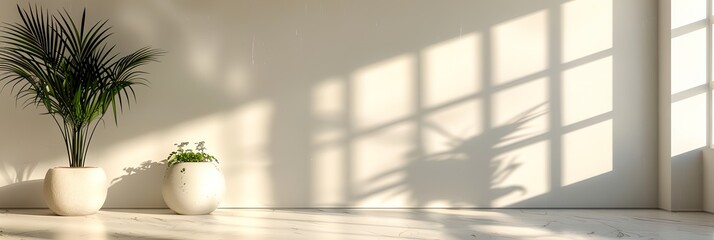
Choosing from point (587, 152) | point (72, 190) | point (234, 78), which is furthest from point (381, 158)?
point (72, 190)

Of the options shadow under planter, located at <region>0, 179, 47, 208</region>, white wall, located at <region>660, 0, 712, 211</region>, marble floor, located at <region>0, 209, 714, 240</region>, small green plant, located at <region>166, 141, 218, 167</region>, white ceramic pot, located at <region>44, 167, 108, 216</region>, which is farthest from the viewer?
shadow under planter, located at <region>0, 179, 47, 208</region>

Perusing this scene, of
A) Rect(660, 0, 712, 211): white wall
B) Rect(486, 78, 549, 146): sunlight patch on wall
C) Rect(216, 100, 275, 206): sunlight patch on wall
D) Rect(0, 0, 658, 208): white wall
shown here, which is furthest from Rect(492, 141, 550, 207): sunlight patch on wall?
Rect(216, 100, 275, 206): sunlight patch on wall

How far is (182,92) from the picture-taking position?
623 cm

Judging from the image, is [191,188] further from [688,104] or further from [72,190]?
[688,104]

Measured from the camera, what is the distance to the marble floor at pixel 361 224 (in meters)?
4.69

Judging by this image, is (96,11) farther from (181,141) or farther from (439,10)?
(439,10)

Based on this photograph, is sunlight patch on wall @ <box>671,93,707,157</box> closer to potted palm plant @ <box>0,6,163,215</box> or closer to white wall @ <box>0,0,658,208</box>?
white wall @ <box>0,0,658,208</box>

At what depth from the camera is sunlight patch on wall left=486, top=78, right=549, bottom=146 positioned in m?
6.24

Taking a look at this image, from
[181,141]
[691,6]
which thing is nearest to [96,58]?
[181,141]

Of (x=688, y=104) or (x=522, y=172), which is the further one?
(x=522, y=172)

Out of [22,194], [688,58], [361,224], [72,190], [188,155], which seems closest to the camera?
[361,224]

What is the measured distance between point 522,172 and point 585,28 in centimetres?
109

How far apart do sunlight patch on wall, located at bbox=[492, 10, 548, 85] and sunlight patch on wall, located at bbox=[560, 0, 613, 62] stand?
0.15m

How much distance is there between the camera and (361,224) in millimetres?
5246
